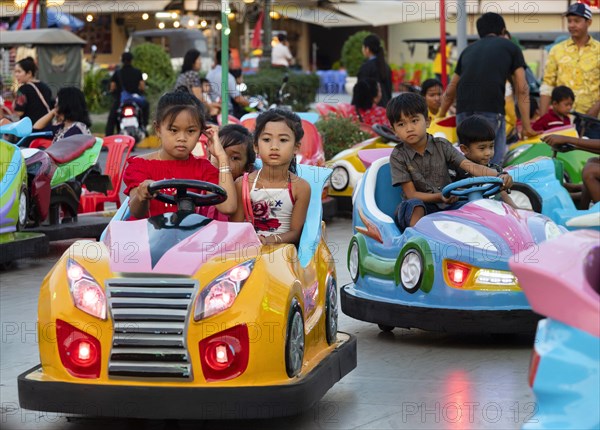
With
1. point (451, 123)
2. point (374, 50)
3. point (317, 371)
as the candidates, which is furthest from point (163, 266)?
point (374, 50)

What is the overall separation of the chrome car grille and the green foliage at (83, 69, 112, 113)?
74.4 ft

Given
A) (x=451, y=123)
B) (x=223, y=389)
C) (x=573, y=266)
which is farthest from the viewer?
(x=451, y=123)

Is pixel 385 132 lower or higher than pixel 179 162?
lower

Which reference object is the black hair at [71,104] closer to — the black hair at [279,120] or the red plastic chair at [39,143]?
the red plastic chair at [39,143]

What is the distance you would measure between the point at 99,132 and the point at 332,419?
19662mm

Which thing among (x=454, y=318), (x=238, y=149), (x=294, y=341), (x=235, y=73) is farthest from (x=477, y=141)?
(x=235, y=73)

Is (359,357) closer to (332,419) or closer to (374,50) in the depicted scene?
(332,419)

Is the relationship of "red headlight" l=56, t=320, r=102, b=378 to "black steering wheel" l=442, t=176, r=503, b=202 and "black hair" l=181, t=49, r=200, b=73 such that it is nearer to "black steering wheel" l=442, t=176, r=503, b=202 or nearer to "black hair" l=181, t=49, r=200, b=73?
"black steering wheel" l=442, t=176, r=503, b=202

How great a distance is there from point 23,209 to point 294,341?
526 centimetres

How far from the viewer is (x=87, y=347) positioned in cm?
503

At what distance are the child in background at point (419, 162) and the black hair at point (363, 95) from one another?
7.86m

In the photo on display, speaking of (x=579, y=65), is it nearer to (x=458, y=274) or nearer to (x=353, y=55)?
(x=458, y=274)

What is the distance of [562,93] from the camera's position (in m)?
11.9

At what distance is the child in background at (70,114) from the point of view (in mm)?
11812
